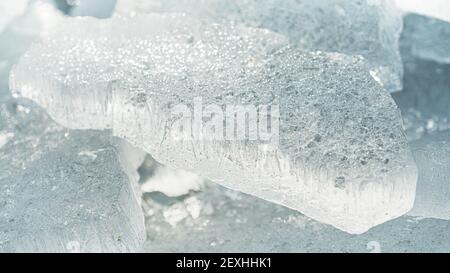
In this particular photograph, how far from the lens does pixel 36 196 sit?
825 millimetres

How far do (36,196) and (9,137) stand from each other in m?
0.16

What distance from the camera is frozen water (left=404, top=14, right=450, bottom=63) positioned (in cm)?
103

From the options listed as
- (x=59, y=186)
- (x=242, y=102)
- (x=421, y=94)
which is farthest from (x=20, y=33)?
(x=421, y=94)

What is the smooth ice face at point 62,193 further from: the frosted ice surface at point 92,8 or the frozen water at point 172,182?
the frosted ice surface at point 92,8

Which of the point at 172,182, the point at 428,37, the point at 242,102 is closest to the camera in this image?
the point at 242,102

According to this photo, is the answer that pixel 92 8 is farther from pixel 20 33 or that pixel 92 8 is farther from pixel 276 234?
pixel 276 234

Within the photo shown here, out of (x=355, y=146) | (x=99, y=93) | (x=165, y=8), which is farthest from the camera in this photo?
(x=165, y=8)

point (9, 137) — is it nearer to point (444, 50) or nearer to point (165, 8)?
point (165, 8)

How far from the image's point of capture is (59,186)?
2.72 feet

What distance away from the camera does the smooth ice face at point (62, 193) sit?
78 centimetres

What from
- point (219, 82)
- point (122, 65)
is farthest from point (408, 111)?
point (122, 65)

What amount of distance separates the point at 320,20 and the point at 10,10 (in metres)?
0.54

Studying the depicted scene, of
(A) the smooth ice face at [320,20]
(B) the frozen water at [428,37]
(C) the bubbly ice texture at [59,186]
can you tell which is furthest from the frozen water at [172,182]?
(B) the frozen water at [428,37]

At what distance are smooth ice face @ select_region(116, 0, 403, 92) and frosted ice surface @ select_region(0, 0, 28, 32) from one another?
186 millimetres
